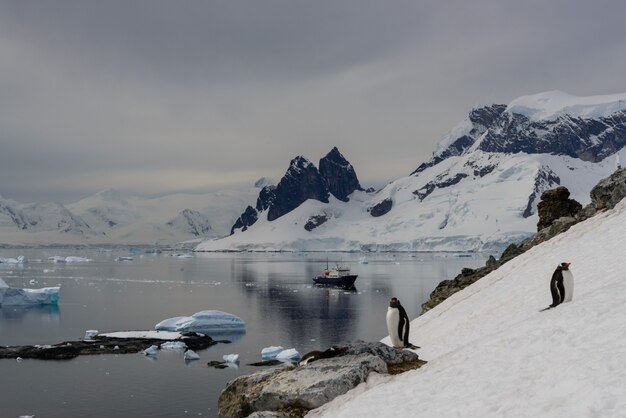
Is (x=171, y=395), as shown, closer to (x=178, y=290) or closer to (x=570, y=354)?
(x=570, y=354)

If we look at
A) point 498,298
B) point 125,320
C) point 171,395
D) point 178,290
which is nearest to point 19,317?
point 125,320

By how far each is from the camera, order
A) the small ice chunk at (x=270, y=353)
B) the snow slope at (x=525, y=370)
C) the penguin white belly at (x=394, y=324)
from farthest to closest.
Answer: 1. the small ice chunk at (x=270, y=353)
2. the penguin white belly at (x=394, y=324)
3. the snow slope at (x=525, y=370)

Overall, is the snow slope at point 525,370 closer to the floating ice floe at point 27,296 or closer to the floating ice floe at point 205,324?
the floating ice floe at point 205,324

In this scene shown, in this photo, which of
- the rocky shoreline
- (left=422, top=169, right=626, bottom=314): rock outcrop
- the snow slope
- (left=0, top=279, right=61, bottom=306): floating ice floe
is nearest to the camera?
the snow slope

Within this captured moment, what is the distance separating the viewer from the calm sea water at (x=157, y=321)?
123 ft

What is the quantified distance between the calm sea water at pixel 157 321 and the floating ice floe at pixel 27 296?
1288mm

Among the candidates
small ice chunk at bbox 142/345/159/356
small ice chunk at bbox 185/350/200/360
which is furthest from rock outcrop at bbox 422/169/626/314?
small ice chunk at bbox 142/345/159/356

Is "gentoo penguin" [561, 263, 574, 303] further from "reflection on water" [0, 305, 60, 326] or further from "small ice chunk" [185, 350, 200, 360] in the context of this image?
"reflection on water" [0, 305, 60, 326]

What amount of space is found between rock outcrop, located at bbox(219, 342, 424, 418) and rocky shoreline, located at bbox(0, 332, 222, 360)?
3521 cm

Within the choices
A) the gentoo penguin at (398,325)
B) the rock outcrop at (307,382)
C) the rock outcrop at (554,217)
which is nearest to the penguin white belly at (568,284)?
the gentoo penguin at (398,325)

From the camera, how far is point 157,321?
72875 mm

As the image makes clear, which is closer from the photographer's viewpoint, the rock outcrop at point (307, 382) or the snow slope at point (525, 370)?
the snow slope at point (525, 370)

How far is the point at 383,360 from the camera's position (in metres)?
18.5

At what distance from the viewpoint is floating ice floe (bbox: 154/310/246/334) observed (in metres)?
64.2
